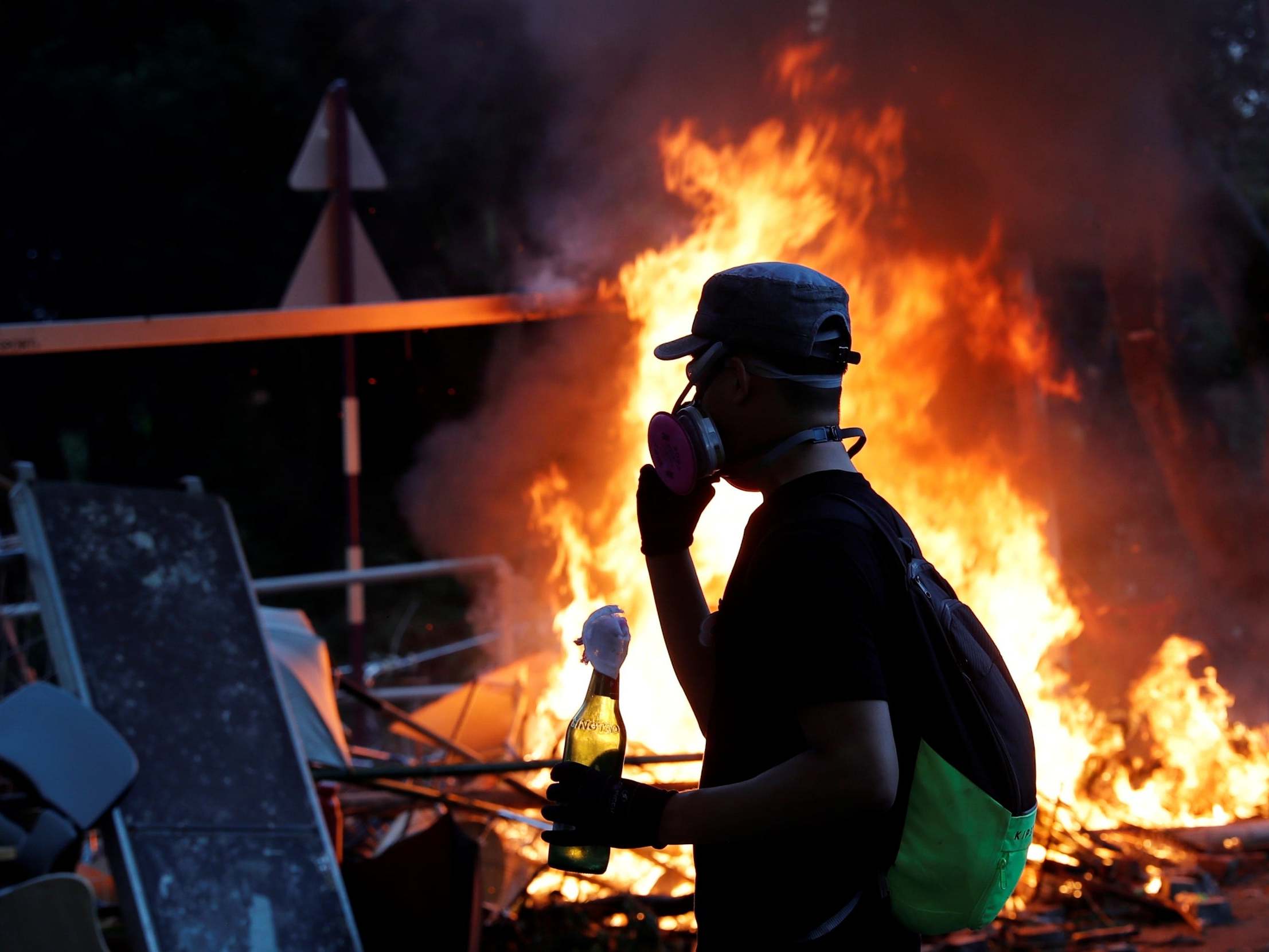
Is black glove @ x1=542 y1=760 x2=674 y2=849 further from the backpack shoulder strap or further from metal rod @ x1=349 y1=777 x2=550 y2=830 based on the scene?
metal rod @ x1=349 y1=777 x2=550 y2=830

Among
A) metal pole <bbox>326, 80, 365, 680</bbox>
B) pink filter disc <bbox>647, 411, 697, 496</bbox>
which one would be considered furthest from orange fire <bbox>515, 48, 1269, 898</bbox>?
pink filter disc <bbox>647, 411, 697, 496</bbox>

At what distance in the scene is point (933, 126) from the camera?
728 centimetres

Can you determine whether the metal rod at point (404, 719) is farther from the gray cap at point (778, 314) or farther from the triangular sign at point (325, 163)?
the gray cap at point (778, 314)

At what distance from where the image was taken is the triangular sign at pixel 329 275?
7117mm

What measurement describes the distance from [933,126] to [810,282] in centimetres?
597

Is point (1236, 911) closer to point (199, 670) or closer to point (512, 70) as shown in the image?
point (199, 670)

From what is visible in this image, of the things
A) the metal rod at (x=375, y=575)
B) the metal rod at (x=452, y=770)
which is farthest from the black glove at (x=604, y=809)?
the metal rod at (x=375, y=575)

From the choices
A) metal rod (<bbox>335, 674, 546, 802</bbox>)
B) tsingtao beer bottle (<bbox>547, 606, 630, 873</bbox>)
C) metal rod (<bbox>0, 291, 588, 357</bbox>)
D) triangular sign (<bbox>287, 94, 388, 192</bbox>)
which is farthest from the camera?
triangular sign (<bbox>287, 94, 388, 192</bbox>)

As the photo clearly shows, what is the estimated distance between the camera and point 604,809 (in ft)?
5.62

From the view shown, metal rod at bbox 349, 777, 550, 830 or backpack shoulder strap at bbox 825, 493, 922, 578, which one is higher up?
backpack shoulder strap at bbox 825, 493, 922, 578

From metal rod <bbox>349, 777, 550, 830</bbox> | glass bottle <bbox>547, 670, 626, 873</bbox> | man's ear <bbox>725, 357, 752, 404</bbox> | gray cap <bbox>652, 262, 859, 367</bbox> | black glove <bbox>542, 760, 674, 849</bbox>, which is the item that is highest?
gray cap <bbox>652, 262, 859, 367</bbox>

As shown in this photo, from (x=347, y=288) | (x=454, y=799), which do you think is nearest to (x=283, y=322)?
(x=347, y=288)

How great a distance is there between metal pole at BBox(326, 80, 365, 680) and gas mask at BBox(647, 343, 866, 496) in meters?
5.50

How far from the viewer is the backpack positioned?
167 cm
